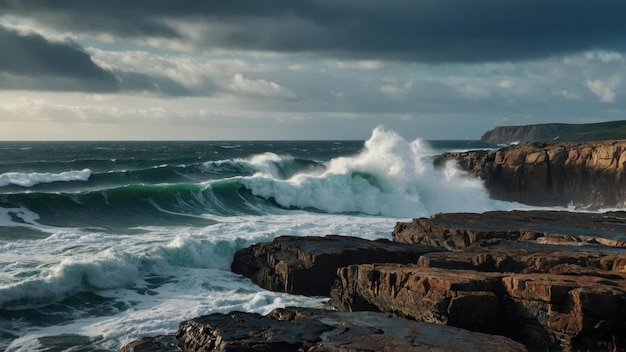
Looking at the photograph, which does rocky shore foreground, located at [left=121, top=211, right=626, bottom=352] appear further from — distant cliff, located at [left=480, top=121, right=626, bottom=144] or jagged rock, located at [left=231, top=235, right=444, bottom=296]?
distant cliff, located at [left=480, top=121, right=626, bottom=144]

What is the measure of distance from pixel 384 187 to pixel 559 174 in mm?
9041

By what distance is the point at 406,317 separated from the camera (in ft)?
32.2

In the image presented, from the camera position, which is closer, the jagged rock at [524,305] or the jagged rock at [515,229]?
the jagged rock at [524,305]

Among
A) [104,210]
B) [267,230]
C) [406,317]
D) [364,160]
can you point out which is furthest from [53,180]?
[406,317]

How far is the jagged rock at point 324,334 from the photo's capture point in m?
7.71

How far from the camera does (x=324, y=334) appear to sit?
819 centimetres

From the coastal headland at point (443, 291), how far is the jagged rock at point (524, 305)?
2 cm

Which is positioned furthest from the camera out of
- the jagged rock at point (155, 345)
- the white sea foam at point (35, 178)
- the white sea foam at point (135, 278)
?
the white sea foam at point (35, 178)

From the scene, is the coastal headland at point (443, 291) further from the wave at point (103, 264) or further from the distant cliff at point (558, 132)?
the distant cliff at point (558, 132)

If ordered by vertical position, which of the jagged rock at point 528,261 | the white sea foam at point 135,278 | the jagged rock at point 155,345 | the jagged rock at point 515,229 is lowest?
the white sea foam at point 135,278

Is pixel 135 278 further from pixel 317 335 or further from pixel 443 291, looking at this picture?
pixel 443 291

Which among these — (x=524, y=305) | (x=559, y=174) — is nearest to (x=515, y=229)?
(x=524, y=305)

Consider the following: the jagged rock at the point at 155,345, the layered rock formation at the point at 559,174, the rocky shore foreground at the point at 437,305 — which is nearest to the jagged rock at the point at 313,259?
the rocky shore foreground at the point at 437,305

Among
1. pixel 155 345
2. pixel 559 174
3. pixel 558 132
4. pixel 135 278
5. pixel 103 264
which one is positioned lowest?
pixel 135 278
